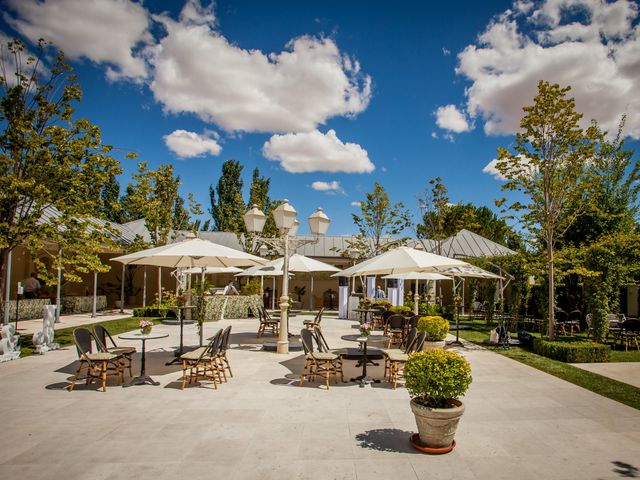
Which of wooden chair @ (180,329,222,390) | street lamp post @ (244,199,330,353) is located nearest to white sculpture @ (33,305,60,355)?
wooden chair @ (180,329,222,390)

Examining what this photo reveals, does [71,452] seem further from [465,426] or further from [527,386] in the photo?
[527,386]

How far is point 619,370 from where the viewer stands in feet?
28.9

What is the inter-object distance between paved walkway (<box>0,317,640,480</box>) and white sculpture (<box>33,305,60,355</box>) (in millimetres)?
2271

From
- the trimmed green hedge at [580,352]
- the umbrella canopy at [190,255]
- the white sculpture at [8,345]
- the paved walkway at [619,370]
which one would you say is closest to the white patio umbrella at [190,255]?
the umbrella canopy at [190,255]

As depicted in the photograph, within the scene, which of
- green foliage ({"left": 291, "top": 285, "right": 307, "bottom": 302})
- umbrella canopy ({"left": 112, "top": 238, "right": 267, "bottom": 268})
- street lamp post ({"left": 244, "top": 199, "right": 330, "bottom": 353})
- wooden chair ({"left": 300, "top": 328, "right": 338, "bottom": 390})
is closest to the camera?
wooden chair ({"left": 300, "top": 328, "right": 338, "bottom": 390})

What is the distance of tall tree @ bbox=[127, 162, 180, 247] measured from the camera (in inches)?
818

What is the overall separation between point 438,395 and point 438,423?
10.5 inches

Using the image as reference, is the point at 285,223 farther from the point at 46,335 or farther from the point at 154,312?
the point at 154,312

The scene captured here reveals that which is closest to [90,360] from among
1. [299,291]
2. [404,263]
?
[404,263]

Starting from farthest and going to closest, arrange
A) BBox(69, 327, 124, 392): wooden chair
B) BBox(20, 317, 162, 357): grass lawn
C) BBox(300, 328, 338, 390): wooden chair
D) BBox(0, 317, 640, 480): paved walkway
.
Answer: BBox(20, 317, 162, 357): grass lawn
BBox(300, 328, 338, 390): wooden chair
BBox(69, 327, 124, 392): wooden chair
BBox(0, 317, 640, 480): paved walkway

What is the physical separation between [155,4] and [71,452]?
10.1 meters

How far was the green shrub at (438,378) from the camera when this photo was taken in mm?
4254

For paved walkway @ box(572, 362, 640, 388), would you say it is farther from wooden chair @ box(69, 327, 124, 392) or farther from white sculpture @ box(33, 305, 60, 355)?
white sculpture @ box(33, 305, 60, 355)

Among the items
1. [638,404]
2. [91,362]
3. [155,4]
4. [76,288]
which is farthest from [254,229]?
[76,288]
